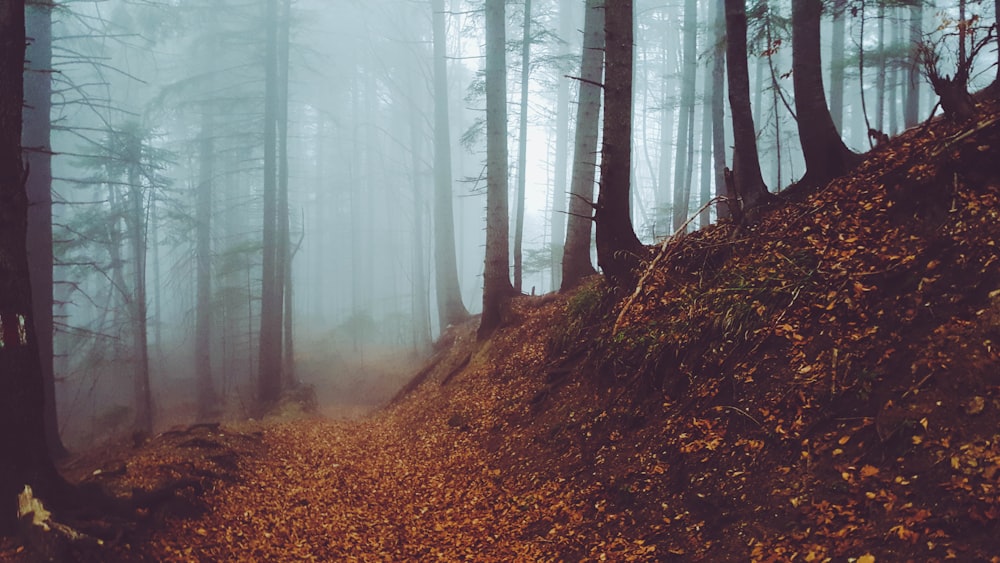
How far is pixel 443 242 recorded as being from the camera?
19.0m

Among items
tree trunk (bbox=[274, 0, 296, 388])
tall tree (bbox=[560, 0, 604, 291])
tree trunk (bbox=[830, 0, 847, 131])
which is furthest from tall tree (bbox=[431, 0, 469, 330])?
tree trunk (bbox=[830, 0, 847, 131])

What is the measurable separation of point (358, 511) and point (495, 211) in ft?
24.7

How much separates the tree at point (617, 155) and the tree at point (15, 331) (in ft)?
20.4

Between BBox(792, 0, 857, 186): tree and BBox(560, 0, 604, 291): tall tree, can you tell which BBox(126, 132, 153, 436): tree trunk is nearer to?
Result: BBox(560, 0, 604, 291): tall tree

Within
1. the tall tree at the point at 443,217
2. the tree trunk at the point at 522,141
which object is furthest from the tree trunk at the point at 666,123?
the tall tree at the point at 443,217

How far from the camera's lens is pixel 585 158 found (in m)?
11.2

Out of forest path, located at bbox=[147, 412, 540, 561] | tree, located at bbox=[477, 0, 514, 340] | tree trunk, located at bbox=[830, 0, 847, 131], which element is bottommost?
forest path, located at bbox=[147, 412, 540, 561]

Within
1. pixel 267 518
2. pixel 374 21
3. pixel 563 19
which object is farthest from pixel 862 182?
pixel 374 21

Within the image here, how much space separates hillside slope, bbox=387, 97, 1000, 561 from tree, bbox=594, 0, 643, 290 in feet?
2.01

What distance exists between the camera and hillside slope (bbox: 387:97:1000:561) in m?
2.95

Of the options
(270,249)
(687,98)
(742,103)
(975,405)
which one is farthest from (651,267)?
(687,98)

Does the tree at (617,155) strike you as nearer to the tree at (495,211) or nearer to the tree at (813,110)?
the tree at (813,110)

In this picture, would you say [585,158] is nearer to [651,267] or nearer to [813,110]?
[813,110]

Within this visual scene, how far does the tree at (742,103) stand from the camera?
7156mm
